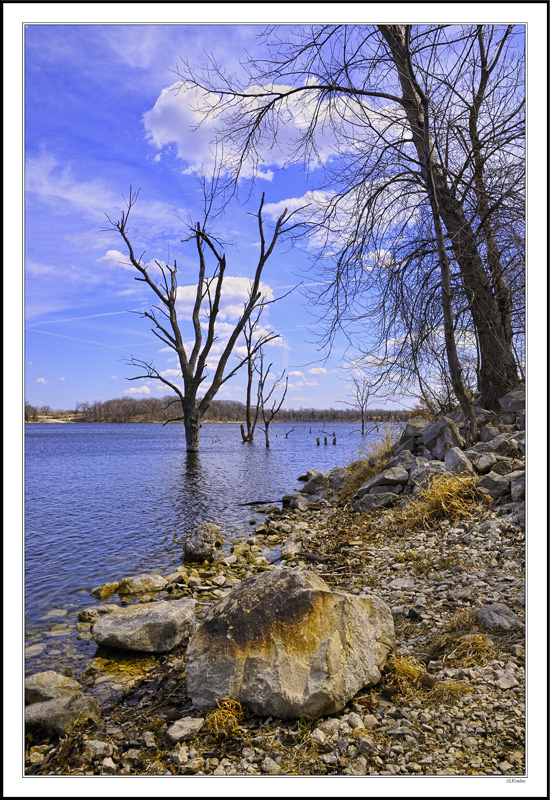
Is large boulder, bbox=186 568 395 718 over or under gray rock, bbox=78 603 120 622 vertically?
over

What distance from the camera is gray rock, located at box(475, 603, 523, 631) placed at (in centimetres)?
310

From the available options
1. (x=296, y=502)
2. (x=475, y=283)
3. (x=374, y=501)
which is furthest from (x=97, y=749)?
(x=475, y=283)

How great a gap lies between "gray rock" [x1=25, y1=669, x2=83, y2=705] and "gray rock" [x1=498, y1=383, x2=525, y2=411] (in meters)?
7.54

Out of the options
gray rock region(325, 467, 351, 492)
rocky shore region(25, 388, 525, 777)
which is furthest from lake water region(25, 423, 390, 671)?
gray rock region(325, 467, 351, 492)

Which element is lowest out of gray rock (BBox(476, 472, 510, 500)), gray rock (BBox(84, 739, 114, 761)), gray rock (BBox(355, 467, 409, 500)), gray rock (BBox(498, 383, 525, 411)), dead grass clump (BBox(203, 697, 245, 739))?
gray rock (BBox(84, 739, 114, 761))

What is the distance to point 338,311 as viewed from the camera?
783 cm

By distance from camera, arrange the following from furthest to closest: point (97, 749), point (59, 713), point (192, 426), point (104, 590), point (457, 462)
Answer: point (192, 426) < point (457, 462) < point (104, 590) < point (59, 713) < point (97, 749)

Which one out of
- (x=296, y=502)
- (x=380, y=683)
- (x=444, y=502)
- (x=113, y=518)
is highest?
(x=444, y=502)

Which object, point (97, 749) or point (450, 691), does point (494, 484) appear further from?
point (97, 749)

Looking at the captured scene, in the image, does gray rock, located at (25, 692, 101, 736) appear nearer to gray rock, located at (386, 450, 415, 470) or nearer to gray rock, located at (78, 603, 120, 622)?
gray rock, located at (78, 603, 120, 622)

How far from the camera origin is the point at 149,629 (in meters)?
3.67

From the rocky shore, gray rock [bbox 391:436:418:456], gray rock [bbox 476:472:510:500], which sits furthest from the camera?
gray rock [bbox 391:436:418:456]

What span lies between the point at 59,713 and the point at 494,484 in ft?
16.1
